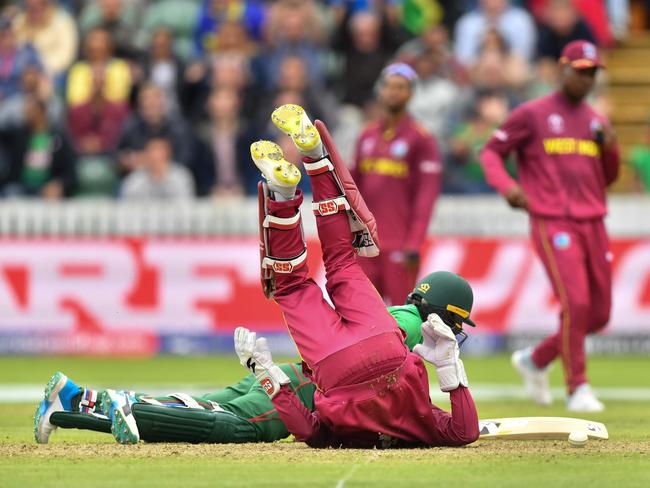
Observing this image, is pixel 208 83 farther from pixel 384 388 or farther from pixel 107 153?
pixel 384 388

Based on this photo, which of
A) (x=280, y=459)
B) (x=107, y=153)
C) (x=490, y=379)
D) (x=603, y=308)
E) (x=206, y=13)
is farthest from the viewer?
(x=206, y=13)

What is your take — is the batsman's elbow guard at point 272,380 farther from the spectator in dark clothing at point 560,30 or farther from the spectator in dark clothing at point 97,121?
the spectator in dark clothing at point 560,30

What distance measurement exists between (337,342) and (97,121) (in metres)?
11.5

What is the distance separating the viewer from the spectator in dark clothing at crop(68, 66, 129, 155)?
1848 centimetres

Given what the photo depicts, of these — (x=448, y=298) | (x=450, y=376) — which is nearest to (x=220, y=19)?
(x=448, y=298)

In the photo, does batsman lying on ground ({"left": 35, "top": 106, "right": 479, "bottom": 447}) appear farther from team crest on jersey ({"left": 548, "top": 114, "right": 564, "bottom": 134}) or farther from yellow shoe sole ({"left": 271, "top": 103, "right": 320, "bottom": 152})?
team crest on jersey ({"left": 548, "top": 114, "right": 564, "bottom": 134})

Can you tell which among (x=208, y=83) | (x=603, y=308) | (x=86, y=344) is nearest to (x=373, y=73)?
(x=208, y=83)

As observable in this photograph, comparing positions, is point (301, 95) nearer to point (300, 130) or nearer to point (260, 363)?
point (300, 130)

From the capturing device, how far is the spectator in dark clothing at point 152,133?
17.9m

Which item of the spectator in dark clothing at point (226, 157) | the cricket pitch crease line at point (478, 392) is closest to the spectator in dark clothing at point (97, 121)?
the spectator in dark clothing at point (226, 157)

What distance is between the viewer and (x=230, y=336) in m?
17.1

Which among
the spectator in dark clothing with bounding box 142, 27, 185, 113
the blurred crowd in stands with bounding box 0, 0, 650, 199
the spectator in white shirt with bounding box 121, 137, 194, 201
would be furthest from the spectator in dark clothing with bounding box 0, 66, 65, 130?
the spectator in white shirt with bounding box 121, 137, 194, 201

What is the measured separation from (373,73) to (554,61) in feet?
8.24

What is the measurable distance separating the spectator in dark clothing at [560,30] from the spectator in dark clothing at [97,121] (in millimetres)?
5852
